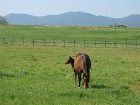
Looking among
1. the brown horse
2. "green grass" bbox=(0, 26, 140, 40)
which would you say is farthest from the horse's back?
"green grass" bbox=(0, 26, 140, 40)

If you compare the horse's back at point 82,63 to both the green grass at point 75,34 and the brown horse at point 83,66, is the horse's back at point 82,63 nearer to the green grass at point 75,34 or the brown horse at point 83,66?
the brown horse at point 83,66

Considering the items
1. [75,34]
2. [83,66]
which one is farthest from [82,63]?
[75,34]

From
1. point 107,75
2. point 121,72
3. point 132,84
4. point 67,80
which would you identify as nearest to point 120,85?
point 132,84

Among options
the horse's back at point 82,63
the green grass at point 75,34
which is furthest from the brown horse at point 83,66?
the green grass at point 75,34

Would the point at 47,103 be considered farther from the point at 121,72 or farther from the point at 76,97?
the point at 121,72

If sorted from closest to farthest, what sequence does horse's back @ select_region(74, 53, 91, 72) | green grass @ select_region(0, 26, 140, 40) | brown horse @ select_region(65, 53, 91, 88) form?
brown horse @ select_region(65, 53, 91, 88)
horse's back @ select_region(74, 53, 91, 72)
green grass @ select_region(0, 26, 140, 40)

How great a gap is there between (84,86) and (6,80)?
476 cm

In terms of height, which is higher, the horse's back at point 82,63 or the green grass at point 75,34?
the horse's back at point 82,63

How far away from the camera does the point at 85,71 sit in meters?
18.3

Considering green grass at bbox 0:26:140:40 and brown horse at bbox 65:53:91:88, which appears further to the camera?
green grass at bbox 0:26:140:40

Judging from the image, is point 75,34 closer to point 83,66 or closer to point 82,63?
point 82,63

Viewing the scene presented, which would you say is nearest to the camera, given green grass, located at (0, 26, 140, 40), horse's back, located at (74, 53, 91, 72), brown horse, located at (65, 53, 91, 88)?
brown horse, located at (65, 53, 91, 88)

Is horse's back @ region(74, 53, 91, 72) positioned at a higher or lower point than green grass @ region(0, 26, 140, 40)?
higher

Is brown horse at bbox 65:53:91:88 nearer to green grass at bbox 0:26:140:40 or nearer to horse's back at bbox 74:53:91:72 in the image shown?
horse's back at bbox 74:53:91:72
